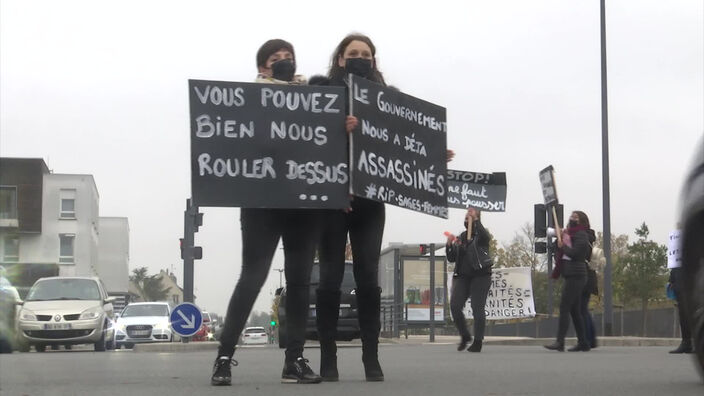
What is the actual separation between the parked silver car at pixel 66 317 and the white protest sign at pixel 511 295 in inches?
294

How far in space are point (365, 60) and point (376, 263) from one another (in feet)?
3.85

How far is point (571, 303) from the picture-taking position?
47.8 feet

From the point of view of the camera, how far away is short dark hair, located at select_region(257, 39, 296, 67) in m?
6.90

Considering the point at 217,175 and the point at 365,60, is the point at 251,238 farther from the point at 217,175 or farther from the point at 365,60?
the point at 365,60

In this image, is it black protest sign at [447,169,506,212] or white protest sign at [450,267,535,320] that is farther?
white protest sign at [450,267,535,320]

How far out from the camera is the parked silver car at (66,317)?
2400 cm

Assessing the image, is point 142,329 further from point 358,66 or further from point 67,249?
point 67,249

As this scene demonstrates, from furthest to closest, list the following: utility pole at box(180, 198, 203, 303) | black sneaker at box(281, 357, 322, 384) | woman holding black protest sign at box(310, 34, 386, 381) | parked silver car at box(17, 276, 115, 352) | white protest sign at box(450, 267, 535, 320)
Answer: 1. white protest sign at box(450, 267, 535, 320)
2. parked silver car at box(17, 276, 115, 352)
3. utility pole at box(180, 198, 203, 303)
4. woman holding black protest sign at box(310, 34, 386, 381)
5. black sneaker at box(281, 357, 322, 384)

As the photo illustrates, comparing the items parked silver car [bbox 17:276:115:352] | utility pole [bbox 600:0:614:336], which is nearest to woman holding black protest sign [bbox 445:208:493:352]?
utility pole [bbox 600:0:614:336]

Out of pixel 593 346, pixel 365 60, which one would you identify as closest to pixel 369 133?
pixel 365 60

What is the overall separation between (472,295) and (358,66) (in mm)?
8105

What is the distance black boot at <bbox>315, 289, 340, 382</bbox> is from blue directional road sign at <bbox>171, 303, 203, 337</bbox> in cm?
1156

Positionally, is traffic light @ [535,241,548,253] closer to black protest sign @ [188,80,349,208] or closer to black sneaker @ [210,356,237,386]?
black protest sign @ [188,80,349,208]

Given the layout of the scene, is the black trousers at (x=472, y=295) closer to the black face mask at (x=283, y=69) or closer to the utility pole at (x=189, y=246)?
the black face mask at (x=283, y=69)
